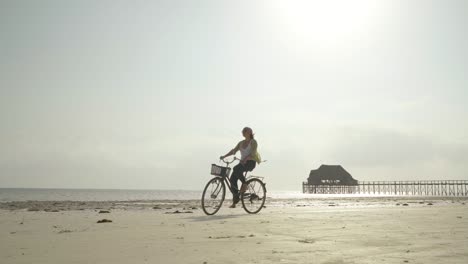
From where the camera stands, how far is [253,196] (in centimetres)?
1067

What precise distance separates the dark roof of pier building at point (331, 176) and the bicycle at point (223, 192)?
260ft

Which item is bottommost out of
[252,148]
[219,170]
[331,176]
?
[219,170]

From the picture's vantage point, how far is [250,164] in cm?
1065

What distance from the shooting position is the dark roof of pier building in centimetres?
8688

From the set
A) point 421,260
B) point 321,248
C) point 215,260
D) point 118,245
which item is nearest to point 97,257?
point 118,245

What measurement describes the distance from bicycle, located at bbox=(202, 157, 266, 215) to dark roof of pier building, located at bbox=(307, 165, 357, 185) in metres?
79.3

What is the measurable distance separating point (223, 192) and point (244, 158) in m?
1.09

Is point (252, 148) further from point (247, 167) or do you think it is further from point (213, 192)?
point (213, 192)

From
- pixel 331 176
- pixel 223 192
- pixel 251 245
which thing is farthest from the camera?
→ pixel 331 176

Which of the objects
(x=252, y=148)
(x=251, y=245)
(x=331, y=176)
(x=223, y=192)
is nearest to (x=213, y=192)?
(x=223, y=192)

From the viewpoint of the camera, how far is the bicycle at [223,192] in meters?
10.3

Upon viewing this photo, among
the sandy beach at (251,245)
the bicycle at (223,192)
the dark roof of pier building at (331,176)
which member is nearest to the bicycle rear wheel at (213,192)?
the bicycle at (223,192)

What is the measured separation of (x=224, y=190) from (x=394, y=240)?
593 centimetres

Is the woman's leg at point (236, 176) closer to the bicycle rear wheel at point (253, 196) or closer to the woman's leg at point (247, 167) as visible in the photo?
the woman's leg at point (247, 167)
